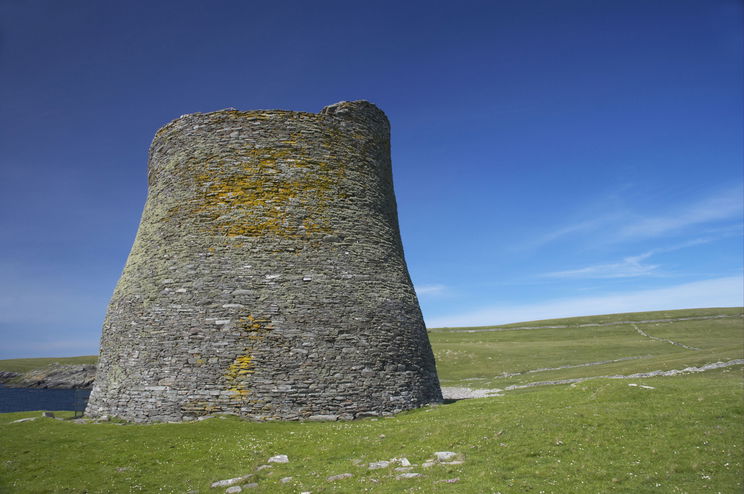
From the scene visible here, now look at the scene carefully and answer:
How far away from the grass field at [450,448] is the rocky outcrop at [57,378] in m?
92.2

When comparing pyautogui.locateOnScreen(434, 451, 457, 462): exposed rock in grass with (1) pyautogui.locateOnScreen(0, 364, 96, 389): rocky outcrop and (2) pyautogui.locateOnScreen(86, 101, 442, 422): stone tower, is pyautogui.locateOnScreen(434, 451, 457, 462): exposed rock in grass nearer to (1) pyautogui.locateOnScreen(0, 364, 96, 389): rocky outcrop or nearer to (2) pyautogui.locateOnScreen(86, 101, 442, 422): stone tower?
(2) pyautogui.locateOnScreen(86, 101, 442, 422): stone tower

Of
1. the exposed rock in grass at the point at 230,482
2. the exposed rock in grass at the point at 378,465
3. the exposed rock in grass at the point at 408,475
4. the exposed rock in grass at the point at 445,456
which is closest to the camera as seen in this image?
the exposed rock in grass at the point at 408,475

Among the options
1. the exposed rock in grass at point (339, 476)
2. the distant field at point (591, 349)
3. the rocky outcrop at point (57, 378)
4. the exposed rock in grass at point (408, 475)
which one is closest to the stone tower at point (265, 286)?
the exposed rock in grass at point (339, 476)

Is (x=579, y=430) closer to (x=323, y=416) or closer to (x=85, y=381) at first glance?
(x=323, y=416)

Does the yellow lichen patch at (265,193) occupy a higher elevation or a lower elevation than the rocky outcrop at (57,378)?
higher

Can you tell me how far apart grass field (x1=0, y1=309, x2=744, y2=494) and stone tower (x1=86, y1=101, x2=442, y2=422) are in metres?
1.54

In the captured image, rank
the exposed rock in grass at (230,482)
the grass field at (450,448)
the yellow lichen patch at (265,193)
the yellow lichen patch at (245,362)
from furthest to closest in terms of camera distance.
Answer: the yellow lichen patch at (265,193) < the yellow lichen patch at (245,362) < the exposed rock in grass at (230,482) < the grass field at (450,448)

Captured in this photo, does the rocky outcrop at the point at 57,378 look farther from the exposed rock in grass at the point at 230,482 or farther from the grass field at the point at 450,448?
the exposed rock in grass at the point at 230,482

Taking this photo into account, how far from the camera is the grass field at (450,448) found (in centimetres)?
998

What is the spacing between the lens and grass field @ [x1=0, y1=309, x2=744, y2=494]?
9.98 m

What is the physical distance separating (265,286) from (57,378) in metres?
107

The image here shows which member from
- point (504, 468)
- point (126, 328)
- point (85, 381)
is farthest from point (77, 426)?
point (85, 381)

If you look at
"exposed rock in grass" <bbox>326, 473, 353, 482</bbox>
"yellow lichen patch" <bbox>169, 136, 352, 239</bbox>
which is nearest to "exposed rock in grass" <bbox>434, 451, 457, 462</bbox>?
"exposed rock in grass" <bbox>326, 473, 353, 482</bbox>

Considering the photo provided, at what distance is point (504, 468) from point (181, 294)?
47.1 feet
